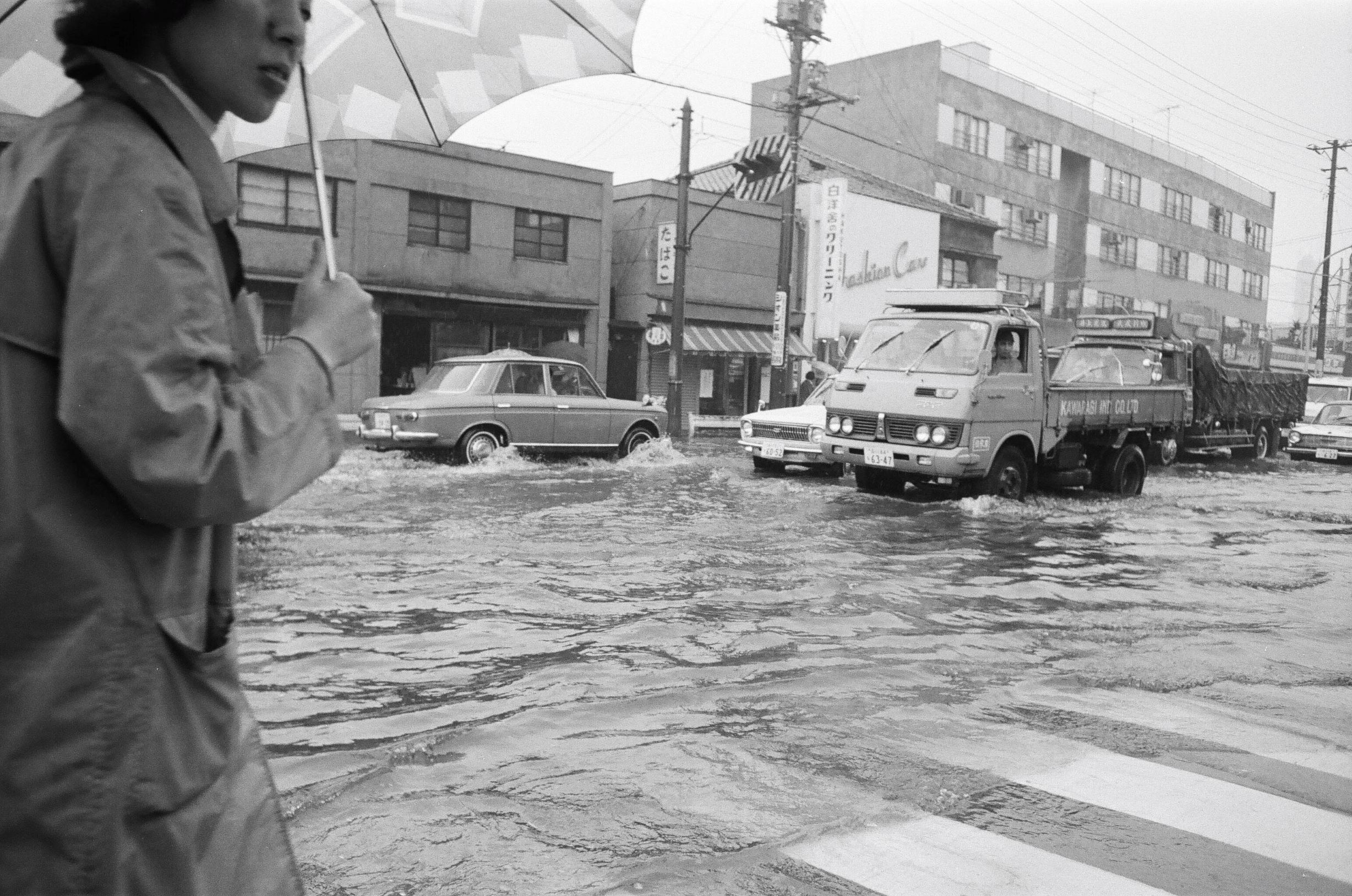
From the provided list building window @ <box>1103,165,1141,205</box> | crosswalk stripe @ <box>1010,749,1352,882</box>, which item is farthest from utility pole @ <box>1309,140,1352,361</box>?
crosswalk stripe @ <box>1010,749,1352,882</box>

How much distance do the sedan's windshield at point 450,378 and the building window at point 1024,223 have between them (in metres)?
41.2

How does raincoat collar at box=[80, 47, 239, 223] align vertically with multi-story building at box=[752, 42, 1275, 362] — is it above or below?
below

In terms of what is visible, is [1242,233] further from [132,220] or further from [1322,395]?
[132,220]

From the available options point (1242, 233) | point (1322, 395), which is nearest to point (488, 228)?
point (1322, 395)

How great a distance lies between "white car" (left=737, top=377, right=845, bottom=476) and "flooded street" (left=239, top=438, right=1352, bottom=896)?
5.60 metres

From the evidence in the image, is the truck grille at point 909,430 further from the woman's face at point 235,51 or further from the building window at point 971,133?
the building window at point 971,133

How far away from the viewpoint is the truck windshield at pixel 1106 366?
1942cm

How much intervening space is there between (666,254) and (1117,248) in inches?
1525

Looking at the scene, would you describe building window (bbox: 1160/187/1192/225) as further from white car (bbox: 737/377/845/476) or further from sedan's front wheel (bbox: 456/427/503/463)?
sedan's front wheel (bbox: 456/427/503/463)

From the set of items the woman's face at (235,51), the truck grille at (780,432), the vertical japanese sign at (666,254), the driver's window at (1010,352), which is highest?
the vertical japanese sign at (666,254)

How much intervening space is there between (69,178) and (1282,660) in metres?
6.84

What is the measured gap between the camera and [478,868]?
337 cm

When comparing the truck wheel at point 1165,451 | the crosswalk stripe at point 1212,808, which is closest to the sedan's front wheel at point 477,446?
the truck wheel at point 1165,451

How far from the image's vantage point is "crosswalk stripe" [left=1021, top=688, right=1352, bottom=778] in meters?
4.75
